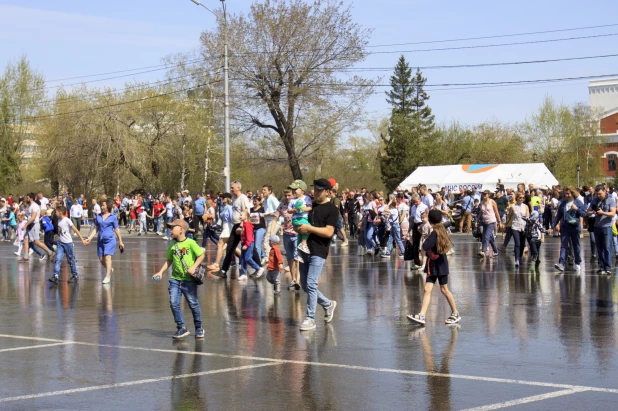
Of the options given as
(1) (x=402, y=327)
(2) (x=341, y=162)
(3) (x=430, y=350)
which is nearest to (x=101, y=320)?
(1) (x=402, y=327)

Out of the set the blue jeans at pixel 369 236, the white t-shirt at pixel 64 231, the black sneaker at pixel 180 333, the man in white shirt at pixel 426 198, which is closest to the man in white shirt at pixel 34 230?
the white t-shirt at pixel 64 231

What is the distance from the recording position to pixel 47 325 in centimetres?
1059

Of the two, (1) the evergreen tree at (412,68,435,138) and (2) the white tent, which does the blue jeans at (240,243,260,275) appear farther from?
(1) the evergreen tree at (412,68,435,138)

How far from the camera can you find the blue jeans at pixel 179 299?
31.0ft

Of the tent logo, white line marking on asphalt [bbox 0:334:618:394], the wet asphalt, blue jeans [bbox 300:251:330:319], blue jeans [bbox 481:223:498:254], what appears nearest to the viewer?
the wet asphalt

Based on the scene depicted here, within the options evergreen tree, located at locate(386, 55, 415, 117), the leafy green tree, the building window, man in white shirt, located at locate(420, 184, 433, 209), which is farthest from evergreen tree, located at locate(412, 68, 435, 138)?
man in white shirt, located at locate(420, 184, 433, 209)

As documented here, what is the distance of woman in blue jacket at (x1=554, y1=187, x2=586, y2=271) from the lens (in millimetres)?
16188

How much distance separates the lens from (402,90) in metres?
78.1

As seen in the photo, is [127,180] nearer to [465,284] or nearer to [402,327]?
[465,284]

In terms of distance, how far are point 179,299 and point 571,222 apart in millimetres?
9379

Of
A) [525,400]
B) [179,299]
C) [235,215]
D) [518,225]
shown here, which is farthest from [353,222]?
[525,400]

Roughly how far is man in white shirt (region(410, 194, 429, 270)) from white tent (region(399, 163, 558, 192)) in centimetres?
1981

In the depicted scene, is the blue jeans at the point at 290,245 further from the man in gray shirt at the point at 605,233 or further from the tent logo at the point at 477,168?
the tent logo at the point at 477,168

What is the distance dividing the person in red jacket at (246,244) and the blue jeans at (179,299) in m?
5.71
